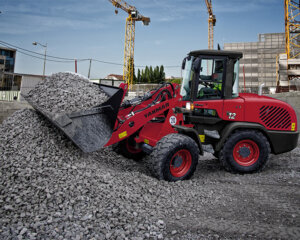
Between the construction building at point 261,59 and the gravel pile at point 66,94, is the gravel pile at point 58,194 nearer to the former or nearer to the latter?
the gravel pile at point 66,94

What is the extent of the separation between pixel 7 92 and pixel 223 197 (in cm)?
1593

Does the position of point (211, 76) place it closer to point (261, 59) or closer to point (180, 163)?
point (180, 163)

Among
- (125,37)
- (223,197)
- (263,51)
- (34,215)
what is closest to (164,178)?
(223,197)

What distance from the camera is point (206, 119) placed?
16.0ft

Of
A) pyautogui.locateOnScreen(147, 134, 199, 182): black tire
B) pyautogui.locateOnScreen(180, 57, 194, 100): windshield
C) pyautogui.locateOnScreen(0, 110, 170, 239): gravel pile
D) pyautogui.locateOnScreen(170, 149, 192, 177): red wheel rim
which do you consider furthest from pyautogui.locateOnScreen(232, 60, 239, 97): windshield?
pyautogui.locateOnScreen(0, 110, 170, 239): gravel pile

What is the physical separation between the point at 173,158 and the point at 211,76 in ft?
5.69

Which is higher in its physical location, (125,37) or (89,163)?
(125,37)

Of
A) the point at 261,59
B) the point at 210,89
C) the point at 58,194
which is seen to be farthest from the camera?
the point at 261,59

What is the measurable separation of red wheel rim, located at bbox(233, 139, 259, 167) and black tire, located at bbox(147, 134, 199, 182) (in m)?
1.02

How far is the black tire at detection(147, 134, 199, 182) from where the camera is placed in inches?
164

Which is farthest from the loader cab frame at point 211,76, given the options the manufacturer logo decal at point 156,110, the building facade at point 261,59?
the building facade at point 261,59

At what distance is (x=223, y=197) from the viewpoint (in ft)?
12.9

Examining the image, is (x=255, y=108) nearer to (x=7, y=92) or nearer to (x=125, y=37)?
(x=7, y=92)

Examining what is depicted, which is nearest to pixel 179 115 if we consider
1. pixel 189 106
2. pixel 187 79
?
pixel 189 106
